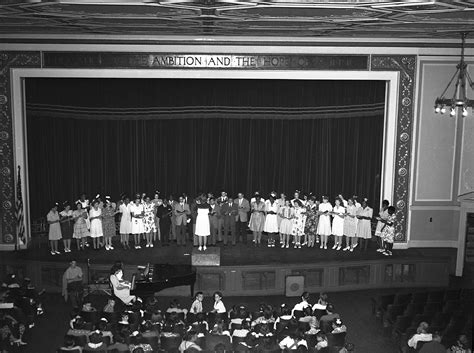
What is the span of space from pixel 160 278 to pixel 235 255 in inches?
152

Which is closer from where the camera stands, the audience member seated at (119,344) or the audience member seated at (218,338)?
the audience member seated at (119,344)

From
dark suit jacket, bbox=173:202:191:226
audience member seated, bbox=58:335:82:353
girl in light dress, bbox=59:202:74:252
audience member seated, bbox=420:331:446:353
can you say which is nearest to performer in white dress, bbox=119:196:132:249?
dark suit jacket, bbox=173:202:191:226

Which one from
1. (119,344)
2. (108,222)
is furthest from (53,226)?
(119,344)

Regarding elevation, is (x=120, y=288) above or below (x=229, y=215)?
below

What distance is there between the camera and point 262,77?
19.9 metres

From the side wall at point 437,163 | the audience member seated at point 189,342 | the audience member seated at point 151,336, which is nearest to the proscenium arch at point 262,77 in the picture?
the side wall at point 437,163

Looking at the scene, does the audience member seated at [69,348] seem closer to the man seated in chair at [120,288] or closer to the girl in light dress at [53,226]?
the man seated in chair at [120,288]

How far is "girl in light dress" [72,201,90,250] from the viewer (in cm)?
1953

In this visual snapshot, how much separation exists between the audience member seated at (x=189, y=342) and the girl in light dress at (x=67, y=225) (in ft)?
26.8

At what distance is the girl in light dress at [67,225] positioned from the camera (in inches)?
770

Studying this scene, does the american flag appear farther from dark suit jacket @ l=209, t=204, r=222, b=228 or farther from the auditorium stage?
dark suit jacket @ l=209, t=204, r=222, b=228

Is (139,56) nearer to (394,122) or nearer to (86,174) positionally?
(86,174)

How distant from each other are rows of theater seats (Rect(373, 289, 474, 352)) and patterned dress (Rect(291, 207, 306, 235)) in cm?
417

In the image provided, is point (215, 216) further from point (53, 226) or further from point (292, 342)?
point (292, 342)
